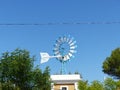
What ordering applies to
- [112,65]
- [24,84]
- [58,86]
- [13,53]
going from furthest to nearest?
[112,65], [58,86], [13,53], [24,84]

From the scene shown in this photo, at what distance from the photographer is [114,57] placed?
65000mm

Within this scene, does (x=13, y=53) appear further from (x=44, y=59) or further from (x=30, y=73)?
(x=44, y=59)

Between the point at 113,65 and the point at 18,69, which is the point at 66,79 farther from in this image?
the point at 18,69

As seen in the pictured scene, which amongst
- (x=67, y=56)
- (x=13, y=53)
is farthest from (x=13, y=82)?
(x=67, y=56)

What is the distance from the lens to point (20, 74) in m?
39.0

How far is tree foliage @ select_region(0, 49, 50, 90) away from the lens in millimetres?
38781

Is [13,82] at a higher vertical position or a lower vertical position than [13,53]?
lower

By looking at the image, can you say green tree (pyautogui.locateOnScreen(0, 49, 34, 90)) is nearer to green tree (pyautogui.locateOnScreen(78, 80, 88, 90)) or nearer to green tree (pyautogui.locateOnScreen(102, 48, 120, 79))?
green tree (pyautogui.locateOnScreen(78, 80, 88, 90))

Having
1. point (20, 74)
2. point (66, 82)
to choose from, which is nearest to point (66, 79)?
point (66, 82)

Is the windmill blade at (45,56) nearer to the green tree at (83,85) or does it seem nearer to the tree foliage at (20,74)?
the green tree at (83,85)

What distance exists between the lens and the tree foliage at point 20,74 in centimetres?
3878

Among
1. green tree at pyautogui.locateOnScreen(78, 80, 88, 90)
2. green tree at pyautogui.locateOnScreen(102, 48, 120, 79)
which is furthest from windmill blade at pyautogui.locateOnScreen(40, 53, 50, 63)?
green tree at pyautogui.locateOnScreen(78, 80, 88, 90)

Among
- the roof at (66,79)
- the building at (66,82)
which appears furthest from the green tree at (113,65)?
the building at (66,82)

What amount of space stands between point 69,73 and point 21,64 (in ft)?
80.4
